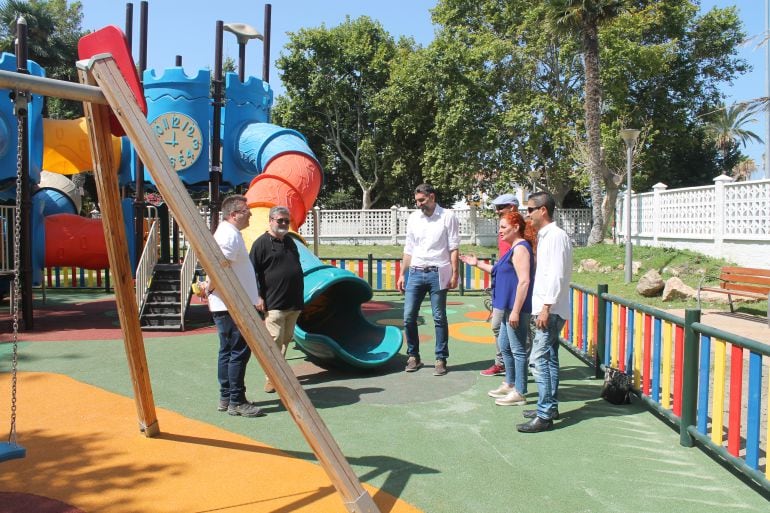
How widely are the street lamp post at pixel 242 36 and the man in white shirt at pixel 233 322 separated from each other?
22.0ft

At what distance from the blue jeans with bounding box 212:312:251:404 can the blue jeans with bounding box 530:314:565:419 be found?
227cm

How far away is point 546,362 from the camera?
4.64m

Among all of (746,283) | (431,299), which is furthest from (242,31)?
(746,283)

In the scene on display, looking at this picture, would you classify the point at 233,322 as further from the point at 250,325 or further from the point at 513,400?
the point at 513,400

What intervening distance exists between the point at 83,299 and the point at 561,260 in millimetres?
11729

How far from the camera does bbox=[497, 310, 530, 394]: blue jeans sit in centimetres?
514

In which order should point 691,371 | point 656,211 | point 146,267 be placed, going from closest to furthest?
point 691,371
point 146,267
point 656,211

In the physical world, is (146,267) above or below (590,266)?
above

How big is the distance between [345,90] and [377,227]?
747 centimetres

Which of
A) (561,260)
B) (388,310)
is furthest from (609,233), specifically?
(561,260)

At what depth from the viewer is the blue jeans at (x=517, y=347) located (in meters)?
5.14

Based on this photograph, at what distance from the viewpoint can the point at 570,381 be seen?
625cm

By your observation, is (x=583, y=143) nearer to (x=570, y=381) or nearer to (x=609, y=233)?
(x=609, y=233)

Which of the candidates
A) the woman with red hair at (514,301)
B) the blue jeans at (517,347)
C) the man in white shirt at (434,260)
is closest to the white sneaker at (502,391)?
the woman with red hair at (514,301)
